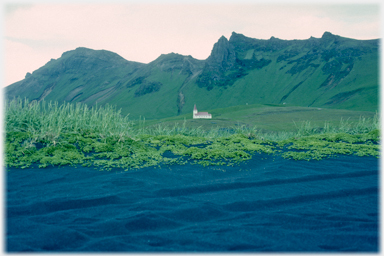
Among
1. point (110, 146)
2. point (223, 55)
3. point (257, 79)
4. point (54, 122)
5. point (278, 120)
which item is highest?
point (223, 55)

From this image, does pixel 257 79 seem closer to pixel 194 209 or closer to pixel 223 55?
pixel 223 55

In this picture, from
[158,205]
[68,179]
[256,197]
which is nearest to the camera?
[158,205]

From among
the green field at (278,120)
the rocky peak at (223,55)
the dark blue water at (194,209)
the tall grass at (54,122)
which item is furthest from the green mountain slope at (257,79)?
the dark blue water at (194,209)

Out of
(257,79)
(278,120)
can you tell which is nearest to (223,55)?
(257,79)

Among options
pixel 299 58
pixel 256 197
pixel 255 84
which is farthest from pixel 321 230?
pixel 299 58

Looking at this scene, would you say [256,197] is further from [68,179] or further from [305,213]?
[68,179]

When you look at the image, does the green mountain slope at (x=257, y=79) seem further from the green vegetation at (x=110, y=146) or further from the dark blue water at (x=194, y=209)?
the dark blue water at (x=194, y=209)

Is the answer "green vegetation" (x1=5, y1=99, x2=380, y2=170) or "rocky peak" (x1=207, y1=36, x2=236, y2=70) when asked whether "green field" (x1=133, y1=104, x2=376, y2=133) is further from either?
"rocky peak" (x1=207, y1=36, x2=236, y2=70)
